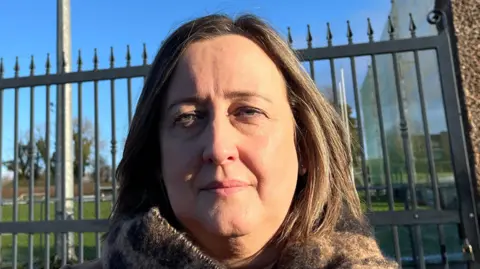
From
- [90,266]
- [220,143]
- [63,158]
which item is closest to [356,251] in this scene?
[220,143]

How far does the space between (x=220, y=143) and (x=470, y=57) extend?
2.67 metres

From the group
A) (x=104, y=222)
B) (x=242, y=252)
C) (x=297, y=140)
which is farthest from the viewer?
(x=104, y=222)

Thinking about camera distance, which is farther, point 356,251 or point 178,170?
point 356,251

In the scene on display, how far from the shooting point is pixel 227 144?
0.98 meters

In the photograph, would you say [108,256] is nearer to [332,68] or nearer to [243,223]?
[243,223]

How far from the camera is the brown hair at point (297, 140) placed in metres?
1.16

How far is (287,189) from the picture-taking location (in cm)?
107

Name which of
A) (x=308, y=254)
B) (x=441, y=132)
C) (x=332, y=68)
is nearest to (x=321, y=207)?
(x=308, y=254)

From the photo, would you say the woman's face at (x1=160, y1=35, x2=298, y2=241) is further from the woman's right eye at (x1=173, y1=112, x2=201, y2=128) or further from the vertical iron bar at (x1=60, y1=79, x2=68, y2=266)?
the vertical iron bar at (x1=60, y1=79, x2=68, y2=266)

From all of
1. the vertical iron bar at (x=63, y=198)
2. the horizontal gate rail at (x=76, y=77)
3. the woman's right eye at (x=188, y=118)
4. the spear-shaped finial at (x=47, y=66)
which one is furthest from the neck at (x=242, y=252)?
the spear-shaped finial at (x=47, y=66)

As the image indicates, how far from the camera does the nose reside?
3.16 feet

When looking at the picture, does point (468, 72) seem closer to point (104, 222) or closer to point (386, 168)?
point (386, 168)

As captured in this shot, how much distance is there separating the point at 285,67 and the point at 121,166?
557mm

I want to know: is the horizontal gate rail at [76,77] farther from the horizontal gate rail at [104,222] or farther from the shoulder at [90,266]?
the shoulder at [90,266]
